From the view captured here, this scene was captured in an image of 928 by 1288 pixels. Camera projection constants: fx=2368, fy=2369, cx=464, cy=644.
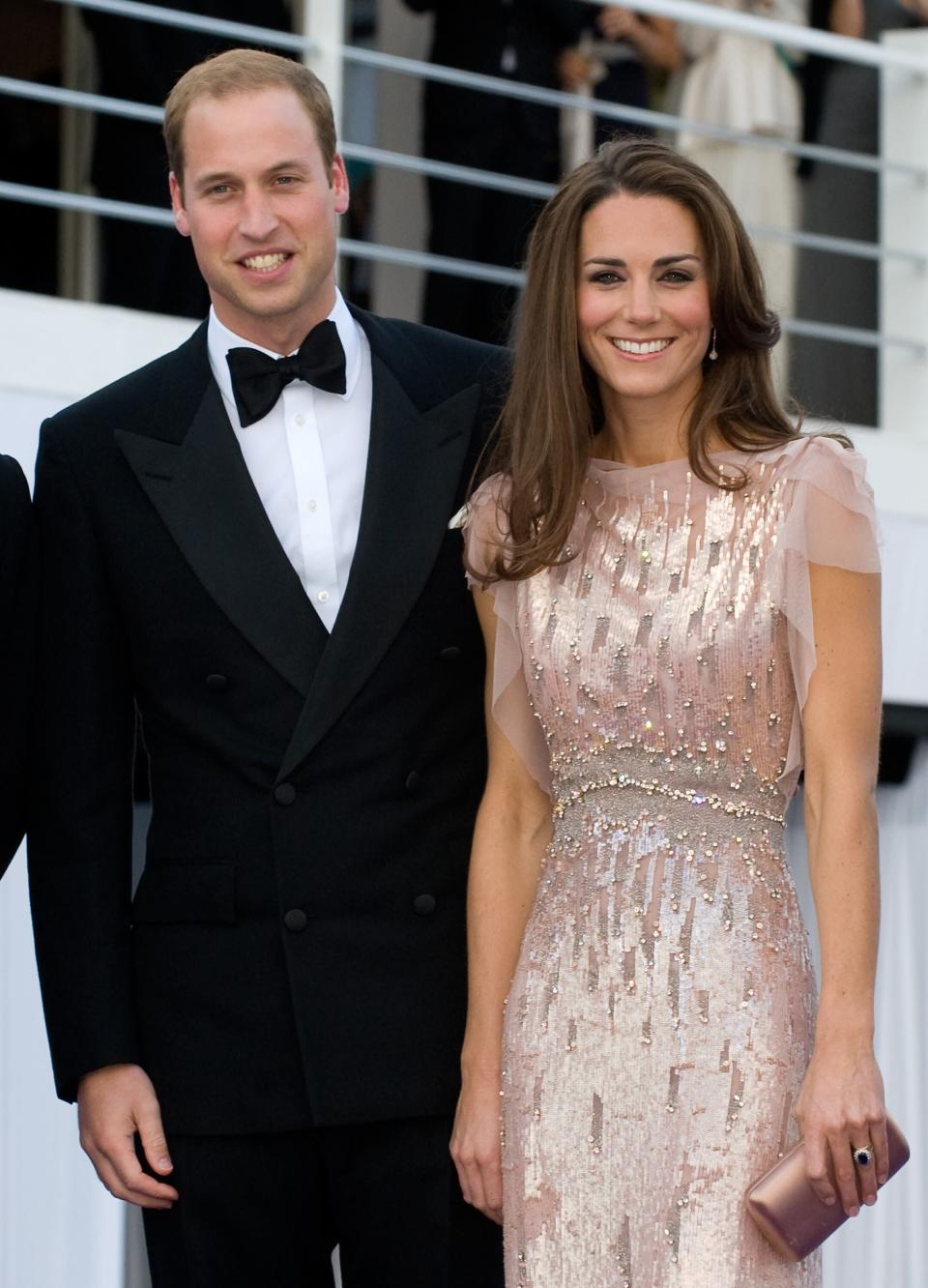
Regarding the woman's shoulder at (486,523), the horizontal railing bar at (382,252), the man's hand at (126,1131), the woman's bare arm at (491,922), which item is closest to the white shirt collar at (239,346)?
the woman's shoulder at (486,523)

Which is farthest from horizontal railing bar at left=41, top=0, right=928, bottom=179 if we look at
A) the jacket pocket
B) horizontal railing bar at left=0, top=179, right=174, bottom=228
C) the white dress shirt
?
the jacket pocket

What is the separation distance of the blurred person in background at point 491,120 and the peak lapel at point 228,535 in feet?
9.08

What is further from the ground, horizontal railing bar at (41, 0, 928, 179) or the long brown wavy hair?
horizontal railing bar at (41, 0, 928, 179)

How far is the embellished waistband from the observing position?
103 inches

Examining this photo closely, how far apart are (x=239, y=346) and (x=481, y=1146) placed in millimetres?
1022

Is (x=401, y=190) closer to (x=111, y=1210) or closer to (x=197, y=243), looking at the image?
(x=111, y=1210)

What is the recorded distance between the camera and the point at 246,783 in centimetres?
277

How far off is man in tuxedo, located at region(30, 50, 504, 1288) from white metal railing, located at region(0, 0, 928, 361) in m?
1.83

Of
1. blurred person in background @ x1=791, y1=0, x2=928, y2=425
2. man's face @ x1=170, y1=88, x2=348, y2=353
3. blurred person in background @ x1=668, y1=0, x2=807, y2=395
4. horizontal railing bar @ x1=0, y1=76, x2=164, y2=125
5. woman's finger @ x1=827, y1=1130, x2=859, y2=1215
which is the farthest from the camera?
blurred person in background @ x1=791, y1=0, x2=928, y2=425

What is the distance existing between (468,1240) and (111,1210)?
159 centimetres

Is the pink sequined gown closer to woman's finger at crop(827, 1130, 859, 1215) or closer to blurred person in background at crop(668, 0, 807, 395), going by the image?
woman's finger at crop(827, 1130, 859, 1215)

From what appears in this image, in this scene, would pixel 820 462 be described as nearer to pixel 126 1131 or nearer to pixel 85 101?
pixel 126 1131

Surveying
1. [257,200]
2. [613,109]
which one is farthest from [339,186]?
[613,109]

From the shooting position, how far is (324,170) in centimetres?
296
